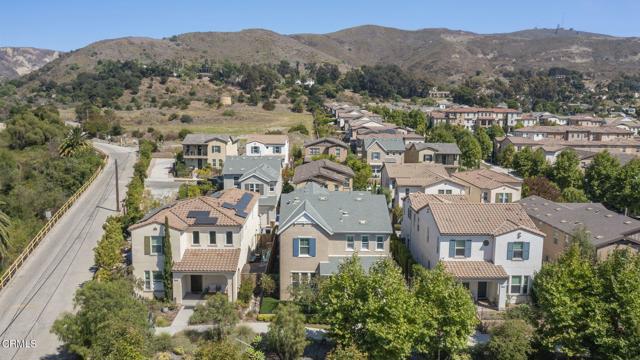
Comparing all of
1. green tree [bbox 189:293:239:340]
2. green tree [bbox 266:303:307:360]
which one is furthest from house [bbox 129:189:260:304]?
green tree [bbox 266:303:307:360]

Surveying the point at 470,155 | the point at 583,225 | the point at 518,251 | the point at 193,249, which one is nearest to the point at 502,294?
the point at 518,251

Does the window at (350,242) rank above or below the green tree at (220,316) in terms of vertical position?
above

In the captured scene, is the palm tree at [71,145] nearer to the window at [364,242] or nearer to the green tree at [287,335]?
the window at [364,242]

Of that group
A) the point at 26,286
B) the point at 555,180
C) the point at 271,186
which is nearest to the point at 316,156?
the point at 271,186

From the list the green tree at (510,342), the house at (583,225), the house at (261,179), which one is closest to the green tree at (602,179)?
the house at (583,225)

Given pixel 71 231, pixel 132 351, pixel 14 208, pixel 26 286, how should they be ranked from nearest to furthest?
1. pixel 132 351
2. pixel 26 286
3. pixel 71 231
4. pixel 14 208

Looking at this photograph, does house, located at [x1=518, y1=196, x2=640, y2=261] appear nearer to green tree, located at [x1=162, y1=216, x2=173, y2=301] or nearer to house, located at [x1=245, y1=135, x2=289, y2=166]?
green tree, located at [x1=162, y1=216, x2=173, y2=301]

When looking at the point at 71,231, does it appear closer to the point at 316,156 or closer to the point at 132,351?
the point at 132,351
